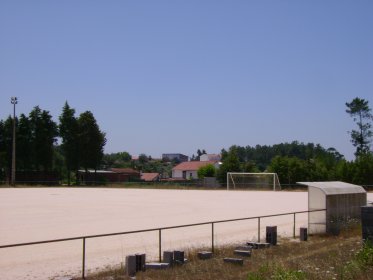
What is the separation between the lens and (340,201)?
2239cm

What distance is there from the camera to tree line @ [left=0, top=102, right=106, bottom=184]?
89.1 m

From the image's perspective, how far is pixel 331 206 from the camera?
2161 cm

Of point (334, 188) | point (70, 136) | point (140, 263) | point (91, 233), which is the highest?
point (70, 136)

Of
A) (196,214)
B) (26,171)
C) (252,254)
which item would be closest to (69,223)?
(196,214)

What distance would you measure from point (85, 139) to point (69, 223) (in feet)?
218

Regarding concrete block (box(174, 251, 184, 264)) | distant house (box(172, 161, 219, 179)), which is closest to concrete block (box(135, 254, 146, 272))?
concrete block (box(174, 251, 184, 264))

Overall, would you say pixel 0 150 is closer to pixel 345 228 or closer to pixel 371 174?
pixel 371 174

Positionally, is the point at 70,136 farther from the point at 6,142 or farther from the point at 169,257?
the point at 169,257

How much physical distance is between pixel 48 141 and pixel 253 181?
3783 cm

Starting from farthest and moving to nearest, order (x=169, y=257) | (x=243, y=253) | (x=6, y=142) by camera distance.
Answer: (x=6, y=142), (x=243, y=253), (x=169, y=257)

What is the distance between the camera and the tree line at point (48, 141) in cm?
8912

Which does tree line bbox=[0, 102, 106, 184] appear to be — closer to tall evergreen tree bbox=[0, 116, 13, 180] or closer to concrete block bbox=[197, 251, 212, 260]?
tall evergreen tree bbox=[0, 116, 13, 180]

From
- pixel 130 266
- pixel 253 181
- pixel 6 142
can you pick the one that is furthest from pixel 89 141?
pixel 130 266

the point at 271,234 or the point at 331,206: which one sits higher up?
the point at 331,206
